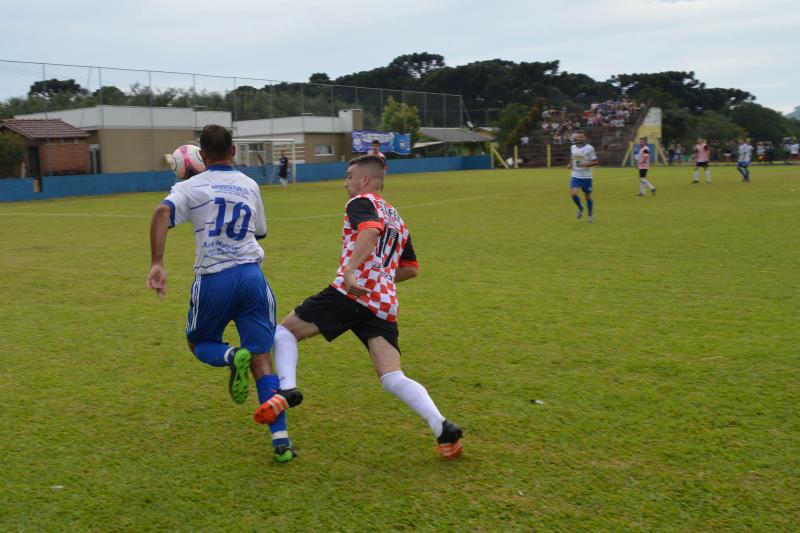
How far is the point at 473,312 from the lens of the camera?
7836 millimetres

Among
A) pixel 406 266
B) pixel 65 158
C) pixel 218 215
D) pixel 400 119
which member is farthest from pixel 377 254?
pixel 400 119

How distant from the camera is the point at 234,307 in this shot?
166 inches

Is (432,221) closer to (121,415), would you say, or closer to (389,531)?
(121,415)

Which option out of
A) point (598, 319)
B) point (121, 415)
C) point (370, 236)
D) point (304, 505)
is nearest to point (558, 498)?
point (304, 505)

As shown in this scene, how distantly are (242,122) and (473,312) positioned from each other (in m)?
40.8

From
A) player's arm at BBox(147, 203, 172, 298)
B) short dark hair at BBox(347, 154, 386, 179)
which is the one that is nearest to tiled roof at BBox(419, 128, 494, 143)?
short dark hair at BBox(347, 154, 386, 179)

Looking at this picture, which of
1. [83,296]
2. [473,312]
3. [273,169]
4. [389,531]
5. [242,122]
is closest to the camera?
[389,531]

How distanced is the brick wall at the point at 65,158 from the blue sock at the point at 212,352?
33169 millimetres

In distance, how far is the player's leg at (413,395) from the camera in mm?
4062

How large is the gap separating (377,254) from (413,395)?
844 mm

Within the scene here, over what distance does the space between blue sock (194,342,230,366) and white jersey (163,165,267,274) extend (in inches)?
16.7

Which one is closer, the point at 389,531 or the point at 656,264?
the point at 389,531

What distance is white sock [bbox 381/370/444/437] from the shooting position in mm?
4102

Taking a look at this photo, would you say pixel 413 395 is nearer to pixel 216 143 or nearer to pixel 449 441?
pixel 449 441
